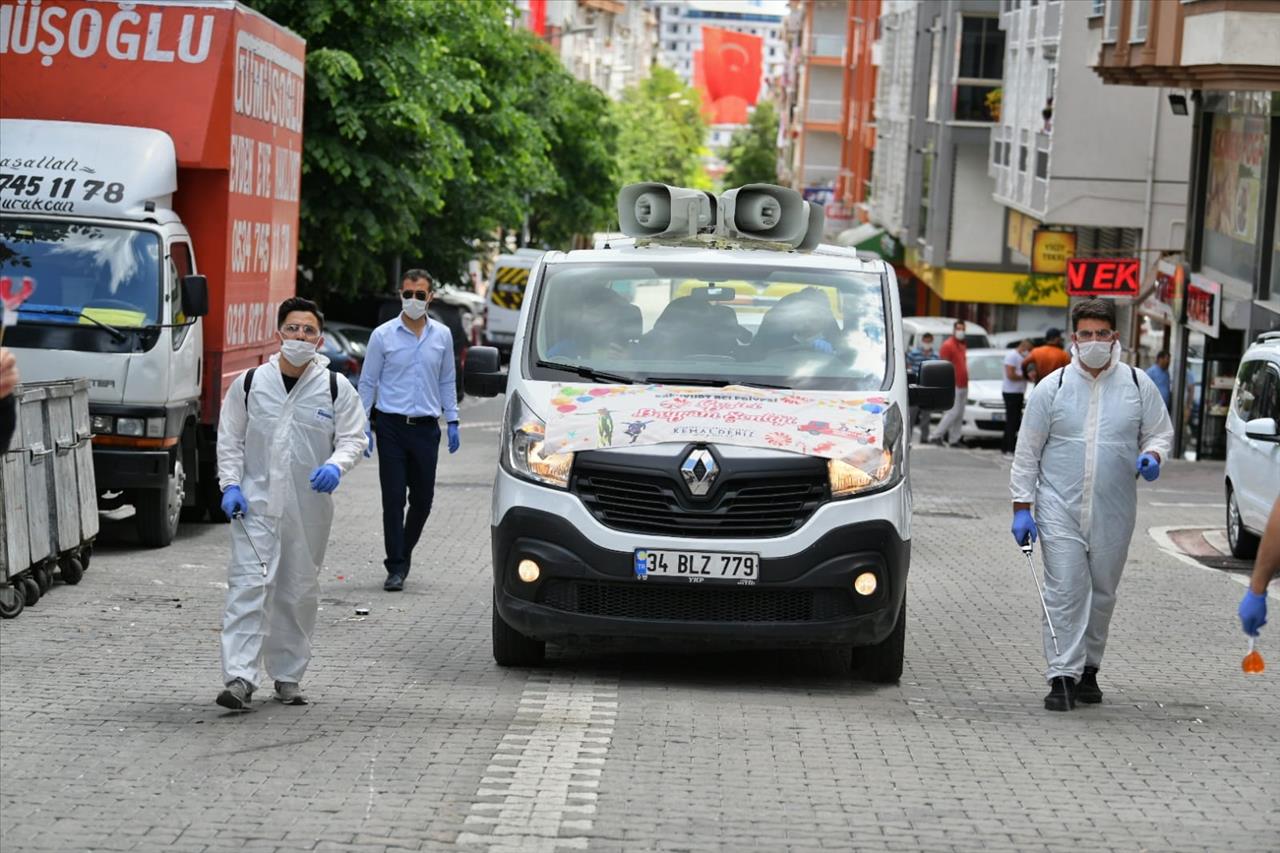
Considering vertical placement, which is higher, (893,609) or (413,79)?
(413,79)

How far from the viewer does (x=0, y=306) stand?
5492 millimetres

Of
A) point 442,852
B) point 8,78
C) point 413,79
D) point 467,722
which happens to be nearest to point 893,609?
point 467,722

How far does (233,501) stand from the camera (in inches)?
348

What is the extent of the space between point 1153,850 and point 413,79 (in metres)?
28.5

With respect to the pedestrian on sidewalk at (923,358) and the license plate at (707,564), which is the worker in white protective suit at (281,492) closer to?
the license plate at (707,564)

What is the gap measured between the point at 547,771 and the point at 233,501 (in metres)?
1.93

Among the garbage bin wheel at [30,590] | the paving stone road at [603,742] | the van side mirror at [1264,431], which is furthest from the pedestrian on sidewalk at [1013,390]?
the garbage bin wheel at [30,590]

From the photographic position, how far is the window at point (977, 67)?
53375 mm

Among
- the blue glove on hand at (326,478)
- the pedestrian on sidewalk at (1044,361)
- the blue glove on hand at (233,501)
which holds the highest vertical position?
the blue glove on hand at (326,478)

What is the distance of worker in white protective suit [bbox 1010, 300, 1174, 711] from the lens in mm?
9555

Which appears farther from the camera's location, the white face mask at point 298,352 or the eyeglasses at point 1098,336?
the eyeglasses at point 1098,336

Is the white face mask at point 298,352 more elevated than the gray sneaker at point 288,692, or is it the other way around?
the white face mask at point 298,352

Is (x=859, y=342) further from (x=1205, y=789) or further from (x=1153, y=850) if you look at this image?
(x=1153, y=850)

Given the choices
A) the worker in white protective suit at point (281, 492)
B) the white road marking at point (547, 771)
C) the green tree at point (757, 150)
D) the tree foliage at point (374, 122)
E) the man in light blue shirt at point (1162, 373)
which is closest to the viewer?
the white road marking at point (547, 771)
